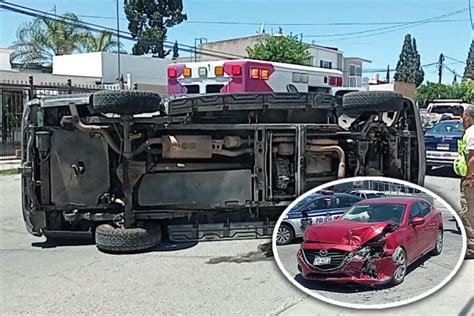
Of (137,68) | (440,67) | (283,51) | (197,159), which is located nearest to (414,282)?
(197,159)

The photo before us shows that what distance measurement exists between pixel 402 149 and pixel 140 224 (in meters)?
2.87

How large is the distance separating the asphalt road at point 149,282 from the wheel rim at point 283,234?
1350mm

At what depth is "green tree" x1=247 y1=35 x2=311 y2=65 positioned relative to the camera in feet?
103

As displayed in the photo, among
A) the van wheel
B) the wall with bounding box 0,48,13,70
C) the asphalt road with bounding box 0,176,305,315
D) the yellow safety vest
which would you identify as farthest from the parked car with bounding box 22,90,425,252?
the wall with bounding box 0,48,13,70

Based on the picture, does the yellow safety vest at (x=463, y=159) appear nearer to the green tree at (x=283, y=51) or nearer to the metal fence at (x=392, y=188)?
the metal fence at (x=392, y=188)

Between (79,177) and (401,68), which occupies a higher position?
(401,68)

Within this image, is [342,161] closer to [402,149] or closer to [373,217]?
[402,149]

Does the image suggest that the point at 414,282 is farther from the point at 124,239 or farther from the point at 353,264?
the point at 124,239

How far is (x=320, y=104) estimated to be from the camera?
239 inches

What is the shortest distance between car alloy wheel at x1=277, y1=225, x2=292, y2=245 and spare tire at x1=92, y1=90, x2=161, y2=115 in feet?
12.1

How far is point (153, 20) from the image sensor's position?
48.3 metres

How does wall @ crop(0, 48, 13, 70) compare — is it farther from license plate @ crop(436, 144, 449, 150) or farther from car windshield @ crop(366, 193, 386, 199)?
car windshield @ crop(366, 193, 386, 199)

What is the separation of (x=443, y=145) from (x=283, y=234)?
12575mm

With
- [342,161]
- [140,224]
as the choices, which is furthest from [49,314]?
[342,161]
